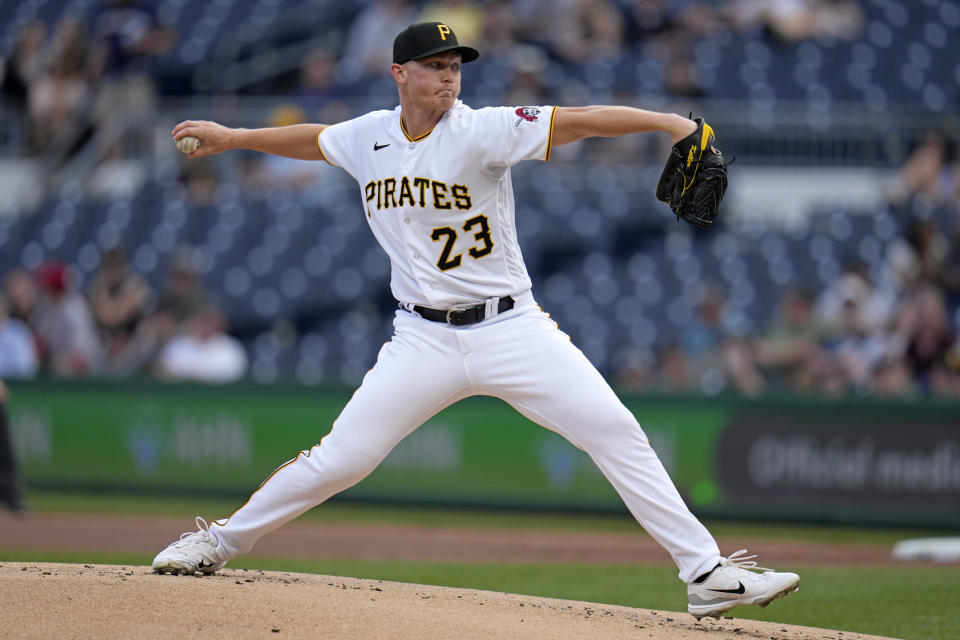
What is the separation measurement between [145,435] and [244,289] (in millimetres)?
2392

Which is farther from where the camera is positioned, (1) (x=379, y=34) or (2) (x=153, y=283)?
(1) (x=379, y=34)

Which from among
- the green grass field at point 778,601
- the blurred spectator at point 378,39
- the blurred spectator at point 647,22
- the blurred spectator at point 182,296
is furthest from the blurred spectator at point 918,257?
the blurred spectator at point 182,296

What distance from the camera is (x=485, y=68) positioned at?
47.0 feet

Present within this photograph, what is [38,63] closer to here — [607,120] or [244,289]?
[244,289]

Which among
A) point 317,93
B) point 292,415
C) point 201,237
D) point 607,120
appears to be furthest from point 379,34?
point 607,120

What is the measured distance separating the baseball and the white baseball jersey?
0.68 meters

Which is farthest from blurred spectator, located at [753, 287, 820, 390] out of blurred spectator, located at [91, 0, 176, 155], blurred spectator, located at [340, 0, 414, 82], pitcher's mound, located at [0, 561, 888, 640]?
blurred spectator, located at [91, 0, 176, 155]

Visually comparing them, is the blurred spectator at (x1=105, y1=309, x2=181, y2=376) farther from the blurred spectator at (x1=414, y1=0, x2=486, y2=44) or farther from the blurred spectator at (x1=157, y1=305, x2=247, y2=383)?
the blurred spectator at (x1=414, y1=0, x2=486, y2=44)

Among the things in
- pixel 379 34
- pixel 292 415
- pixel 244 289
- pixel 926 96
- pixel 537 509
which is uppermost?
pixel 379 34

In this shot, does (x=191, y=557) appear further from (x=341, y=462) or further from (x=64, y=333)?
(x=64, y=333)

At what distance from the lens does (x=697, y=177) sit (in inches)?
180

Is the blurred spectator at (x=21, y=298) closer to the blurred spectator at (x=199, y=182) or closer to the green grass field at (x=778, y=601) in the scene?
the blurred spectator at (x=199, y=182)

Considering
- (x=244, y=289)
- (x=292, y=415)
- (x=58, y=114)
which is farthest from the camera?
(x=58, y=114)

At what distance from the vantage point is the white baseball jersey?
15.2 ft
